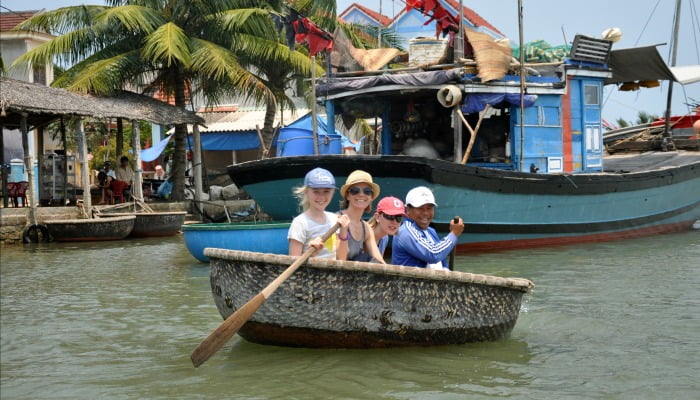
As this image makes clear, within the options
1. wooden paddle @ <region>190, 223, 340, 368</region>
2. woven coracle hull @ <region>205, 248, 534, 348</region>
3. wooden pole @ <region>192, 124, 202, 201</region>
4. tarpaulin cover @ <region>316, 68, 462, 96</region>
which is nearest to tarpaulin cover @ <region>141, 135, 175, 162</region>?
wooden pole @ <region>192, 124, 202, 201</region>

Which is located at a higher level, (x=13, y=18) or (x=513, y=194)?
(x=13, y=18)

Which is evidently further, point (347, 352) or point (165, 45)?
→ point (165, 45)

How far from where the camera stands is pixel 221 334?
5832 mm

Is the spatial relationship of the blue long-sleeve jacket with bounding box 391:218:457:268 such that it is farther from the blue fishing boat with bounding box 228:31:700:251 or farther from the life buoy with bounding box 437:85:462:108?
the life buoy with bounding box 437:85:462:108

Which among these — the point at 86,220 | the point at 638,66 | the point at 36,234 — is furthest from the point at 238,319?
the point at 638,66

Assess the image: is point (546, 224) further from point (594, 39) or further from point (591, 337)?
point (591, 337)

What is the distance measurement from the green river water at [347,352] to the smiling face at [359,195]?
115 centimetres

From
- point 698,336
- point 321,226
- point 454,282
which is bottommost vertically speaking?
Answer: point 698,336

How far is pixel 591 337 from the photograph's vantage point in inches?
299

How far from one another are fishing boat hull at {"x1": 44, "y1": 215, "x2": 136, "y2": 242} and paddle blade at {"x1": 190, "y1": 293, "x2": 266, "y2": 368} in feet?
39.9

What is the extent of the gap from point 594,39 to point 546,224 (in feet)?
11.4

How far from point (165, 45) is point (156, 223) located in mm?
4008

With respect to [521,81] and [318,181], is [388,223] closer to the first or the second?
[318,181]

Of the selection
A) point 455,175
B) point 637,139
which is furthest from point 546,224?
point 637,139
